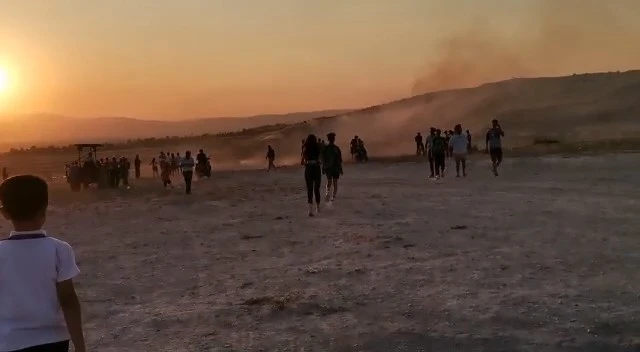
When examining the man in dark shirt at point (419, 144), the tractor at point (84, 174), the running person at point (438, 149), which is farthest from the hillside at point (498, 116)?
the running person at point (438, 149)

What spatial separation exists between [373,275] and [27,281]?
256 inches

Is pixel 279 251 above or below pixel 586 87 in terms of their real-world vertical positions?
below

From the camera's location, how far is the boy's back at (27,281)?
4.07 meters

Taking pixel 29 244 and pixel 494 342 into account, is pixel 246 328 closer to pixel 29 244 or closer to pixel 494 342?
pixel 494 342

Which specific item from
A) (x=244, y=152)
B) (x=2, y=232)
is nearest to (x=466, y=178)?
(x=2, y=232)

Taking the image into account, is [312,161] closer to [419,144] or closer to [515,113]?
[419,144]

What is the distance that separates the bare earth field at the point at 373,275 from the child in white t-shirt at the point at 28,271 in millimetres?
3226

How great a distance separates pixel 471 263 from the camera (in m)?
10.7

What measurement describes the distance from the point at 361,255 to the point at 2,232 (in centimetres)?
1081

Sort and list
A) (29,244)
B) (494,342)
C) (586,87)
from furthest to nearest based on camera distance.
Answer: (586,87), (494,342), (29,244)

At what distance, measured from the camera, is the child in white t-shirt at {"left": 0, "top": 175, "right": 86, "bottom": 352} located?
4.07 meters

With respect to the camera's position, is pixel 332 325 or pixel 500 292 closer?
pixel 332 325

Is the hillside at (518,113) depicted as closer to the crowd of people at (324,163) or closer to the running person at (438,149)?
the crowd of people at (324,163)

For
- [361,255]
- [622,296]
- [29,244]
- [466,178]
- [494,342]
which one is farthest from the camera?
[466,178]
